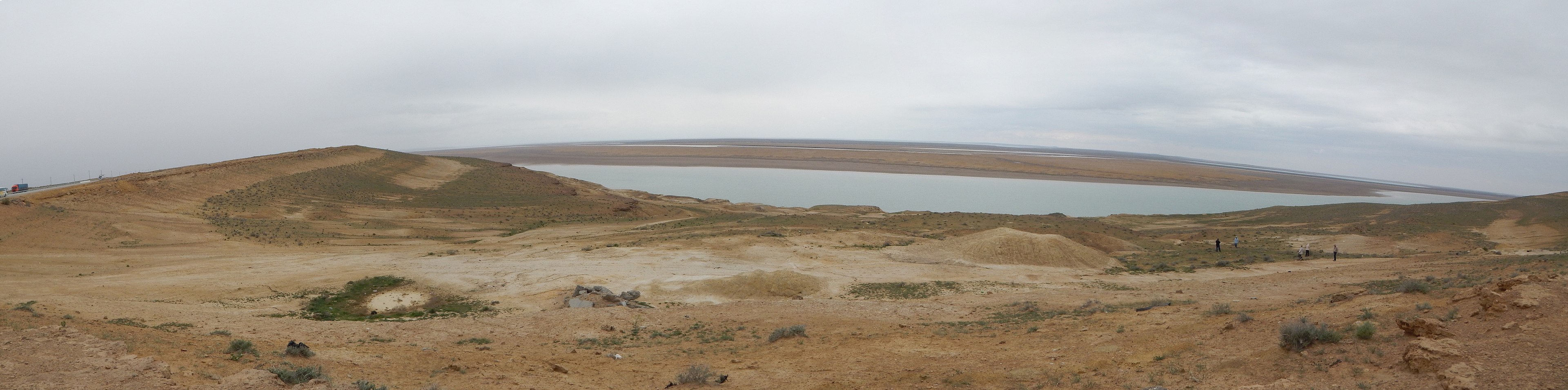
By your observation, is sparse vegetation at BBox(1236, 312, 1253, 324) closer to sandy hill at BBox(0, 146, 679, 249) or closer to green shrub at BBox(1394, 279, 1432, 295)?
green shrub at BBox(1394, 279, 1432, 295)

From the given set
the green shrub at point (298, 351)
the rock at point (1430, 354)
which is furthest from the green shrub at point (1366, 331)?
the green shrub at point (298, 351)

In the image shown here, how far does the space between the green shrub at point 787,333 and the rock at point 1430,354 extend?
30.4 feet

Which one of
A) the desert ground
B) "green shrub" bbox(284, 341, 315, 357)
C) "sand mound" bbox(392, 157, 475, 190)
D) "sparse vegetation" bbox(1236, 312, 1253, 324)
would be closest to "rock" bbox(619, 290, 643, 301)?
the desert ground

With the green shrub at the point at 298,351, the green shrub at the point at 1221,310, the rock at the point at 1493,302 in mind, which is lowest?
the green shrub at the point at 298,351

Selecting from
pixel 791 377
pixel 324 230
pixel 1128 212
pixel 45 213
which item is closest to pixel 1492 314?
pixel 791 377

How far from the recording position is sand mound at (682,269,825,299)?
22.0 meters

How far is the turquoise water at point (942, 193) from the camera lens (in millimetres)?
74375

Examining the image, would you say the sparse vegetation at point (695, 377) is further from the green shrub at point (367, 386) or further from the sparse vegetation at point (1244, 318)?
the sparse vegetation at point (1244, 318)

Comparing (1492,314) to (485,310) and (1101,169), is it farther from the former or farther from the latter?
(1101,169)

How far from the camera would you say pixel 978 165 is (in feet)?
403

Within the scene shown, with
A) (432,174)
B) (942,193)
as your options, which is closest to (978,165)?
(942,193)

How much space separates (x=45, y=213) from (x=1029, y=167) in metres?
118

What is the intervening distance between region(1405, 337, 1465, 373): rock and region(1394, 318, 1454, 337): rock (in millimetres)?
185

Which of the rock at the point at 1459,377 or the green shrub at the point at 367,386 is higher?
the rock at the point at 1459,377
